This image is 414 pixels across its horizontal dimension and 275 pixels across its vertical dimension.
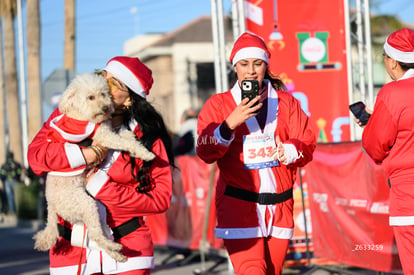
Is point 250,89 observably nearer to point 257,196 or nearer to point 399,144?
point 257,196

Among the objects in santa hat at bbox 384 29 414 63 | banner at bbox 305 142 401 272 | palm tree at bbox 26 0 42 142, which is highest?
palm tree at bbox 26 0 42 142

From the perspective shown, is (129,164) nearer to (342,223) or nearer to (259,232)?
(259,232)

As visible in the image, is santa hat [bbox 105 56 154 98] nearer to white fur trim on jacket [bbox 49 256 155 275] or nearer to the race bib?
the race bib

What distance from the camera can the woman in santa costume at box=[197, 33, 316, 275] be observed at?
15.6ft

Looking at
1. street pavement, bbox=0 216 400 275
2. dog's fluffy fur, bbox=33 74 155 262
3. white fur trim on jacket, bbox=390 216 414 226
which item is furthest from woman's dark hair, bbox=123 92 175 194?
street pavement, bbox=0 216 400 275

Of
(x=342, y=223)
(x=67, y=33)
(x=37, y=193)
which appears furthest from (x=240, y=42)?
(x=67, y=33)

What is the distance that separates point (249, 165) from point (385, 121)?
0.85 meters

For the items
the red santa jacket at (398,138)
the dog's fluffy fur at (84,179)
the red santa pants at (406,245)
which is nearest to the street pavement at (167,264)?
the red santa pants at (406,245)

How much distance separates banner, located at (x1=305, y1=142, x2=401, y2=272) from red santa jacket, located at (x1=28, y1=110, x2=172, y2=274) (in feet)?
12.0

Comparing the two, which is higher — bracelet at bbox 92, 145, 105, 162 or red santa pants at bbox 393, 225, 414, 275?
bracelet at bbox 92, 145, 105, 162

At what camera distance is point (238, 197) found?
4.82 metres

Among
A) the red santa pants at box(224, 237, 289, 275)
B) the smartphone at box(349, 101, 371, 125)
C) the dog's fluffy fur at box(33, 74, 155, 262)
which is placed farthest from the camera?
the smartphone at box(349, 101, 371, 125)

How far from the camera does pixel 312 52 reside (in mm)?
10430

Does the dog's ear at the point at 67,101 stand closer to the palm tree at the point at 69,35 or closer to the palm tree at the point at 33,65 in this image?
the palm tree at the point at 69,35
